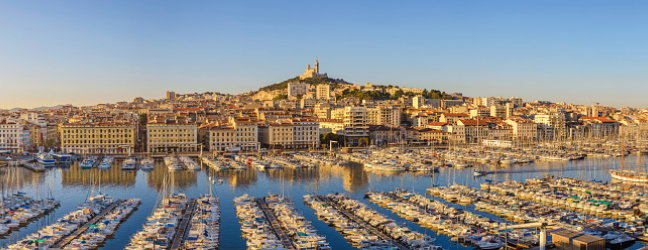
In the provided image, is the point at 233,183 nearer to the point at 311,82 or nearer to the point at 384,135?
the point at 384,135

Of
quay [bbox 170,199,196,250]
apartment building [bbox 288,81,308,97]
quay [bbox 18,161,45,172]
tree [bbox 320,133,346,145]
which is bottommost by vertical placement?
quay [bbox 170,199,196,250]

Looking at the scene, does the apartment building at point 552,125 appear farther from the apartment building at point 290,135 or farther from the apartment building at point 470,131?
the apartment building at point 290,135

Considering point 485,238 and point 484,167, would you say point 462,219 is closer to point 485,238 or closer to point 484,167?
point 485,238

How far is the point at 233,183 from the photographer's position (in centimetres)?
2558

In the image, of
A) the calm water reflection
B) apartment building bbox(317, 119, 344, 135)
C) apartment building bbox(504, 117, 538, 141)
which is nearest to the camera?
the calm water reflection

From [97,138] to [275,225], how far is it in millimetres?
27819

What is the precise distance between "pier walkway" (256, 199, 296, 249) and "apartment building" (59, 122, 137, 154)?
21.8 metres

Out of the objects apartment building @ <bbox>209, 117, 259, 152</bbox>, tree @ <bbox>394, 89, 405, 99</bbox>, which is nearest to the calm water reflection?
apartment building @ <bbox>209, 117, 259, 152</bbox>

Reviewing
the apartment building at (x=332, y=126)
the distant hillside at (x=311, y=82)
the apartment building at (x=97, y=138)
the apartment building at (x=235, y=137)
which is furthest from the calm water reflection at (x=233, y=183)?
the distant hillside at (x=311, y=82)

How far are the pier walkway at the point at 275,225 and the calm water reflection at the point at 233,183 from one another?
106 cm

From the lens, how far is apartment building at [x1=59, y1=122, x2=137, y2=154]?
1508 inches

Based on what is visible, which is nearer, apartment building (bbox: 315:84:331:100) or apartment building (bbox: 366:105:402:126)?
apartment building (bbox: 366:105:402:126)

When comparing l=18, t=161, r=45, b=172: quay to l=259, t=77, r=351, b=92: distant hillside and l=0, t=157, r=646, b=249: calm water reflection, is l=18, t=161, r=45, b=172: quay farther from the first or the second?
l=259, t=77, r=351, b=92: distant hillside

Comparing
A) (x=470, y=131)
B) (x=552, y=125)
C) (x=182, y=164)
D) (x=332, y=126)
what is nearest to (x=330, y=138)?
(x=332, y=126)
